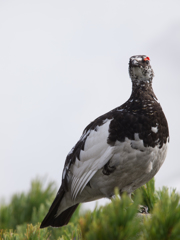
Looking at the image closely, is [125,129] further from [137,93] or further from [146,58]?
[146,58]

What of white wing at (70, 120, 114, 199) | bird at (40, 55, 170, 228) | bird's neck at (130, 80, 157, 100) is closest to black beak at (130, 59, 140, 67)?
bird at (40, 55, 170, 228)

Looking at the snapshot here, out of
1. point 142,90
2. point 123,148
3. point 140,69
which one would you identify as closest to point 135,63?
point 140,69

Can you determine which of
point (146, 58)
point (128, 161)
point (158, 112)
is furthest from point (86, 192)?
point (146, 58)

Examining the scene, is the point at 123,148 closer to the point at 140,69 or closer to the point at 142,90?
the point at 142,90

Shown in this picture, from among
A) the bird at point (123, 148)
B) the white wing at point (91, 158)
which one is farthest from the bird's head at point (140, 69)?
the white wing at point (91, 158)

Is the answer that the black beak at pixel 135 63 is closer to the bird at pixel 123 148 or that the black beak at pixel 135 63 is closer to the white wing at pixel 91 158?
the bird at pixel 123 148

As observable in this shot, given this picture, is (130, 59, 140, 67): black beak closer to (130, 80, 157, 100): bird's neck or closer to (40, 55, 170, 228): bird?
(40, 55, 170, 228): bird
